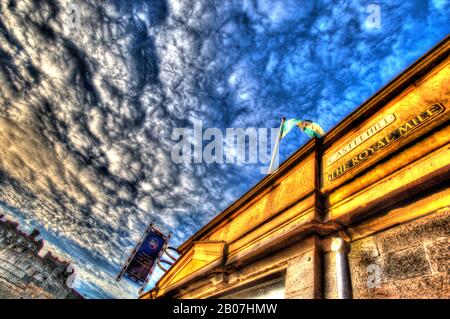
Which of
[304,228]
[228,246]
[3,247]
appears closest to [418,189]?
[304,228]

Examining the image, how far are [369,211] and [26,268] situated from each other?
4814 centimetres

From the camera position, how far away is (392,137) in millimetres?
3398

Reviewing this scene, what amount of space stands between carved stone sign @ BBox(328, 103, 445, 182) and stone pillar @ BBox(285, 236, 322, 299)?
4.24ft

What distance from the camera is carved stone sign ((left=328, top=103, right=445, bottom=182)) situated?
304cm

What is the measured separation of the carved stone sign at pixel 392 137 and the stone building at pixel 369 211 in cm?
2

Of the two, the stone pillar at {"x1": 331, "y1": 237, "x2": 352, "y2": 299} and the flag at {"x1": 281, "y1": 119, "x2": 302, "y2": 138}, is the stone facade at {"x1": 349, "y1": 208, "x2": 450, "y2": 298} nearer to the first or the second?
the stone pillar at {"x1": 331, "y1": 237, "x2": 352, "y2": 299}

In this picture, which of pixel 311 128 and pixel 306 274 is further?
pixel 311 128

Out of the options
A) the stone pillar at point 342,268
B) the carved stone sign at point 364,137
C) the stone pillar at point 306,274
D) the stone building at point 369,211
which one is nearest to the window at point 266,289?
the stone building at point 369,211

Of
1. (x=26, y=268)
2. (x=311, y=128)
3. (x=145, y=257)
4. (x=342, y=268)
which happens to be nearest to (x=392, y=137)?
(x=342, y=268)

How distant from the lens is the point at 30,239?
3531cm

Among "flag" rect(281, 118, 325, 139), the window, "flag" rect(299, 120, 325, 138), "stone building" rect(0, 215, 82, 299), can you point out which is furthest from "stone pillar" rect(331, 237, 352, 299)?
"stone building" rect(0, 215, 82, 299)

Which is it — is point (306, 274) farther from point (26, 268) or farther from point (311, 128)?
point (26, 268)
